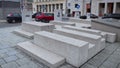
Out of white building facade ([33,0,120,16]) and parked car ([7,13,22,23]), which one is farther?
white building facade ([33,0,120,16])

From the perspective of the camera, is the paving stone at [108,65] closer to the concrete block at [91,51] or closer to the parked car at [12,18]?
the concrete block at [91,51]

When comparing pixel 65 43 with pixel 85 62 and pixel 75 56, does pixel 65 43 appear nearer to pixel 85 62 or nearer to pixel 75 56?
pixel 75 56

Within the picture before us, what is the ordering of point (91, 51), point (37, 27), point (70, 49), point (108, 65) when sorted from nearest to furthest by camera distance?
point (70, 49) < point (108, 65) < point (91, 51) < point (37, 27)

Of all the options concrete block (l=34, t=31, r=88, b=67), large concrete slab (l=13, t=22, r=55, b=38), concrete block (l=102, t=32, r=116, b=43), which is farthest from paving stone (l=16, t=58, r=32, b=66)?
concrete block (l=102, t=32, r=116, b=43)

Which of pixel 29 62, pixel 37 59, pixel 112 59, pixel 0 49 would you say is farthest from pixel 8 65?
pixel 112 59

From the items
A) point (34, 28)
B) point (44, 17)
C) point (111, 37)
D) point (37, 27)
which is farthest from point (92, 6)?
point (37, 27)

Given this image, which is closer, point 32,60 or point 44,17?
point 32,60

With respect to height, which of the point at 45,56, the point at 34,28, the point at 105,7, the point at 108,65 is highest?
the point at 105,7

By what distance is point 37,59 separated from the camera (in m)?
4.52

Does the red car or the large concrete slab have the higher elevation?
the red car

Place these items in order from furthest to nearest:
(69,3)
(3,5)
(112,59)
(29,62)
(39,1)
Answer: (39,1), (69,3), (3,5), (112,59), (29,62)

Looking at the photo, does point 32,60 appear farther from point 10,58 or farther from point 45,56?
point 10,58

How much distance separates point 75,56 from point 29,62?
156 centimetres

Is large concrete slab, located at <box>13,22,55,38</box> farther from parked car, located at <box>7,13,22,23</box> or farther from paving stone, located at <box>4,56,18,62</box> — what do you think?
parked car, located at <box>7,13,22,23</box>
